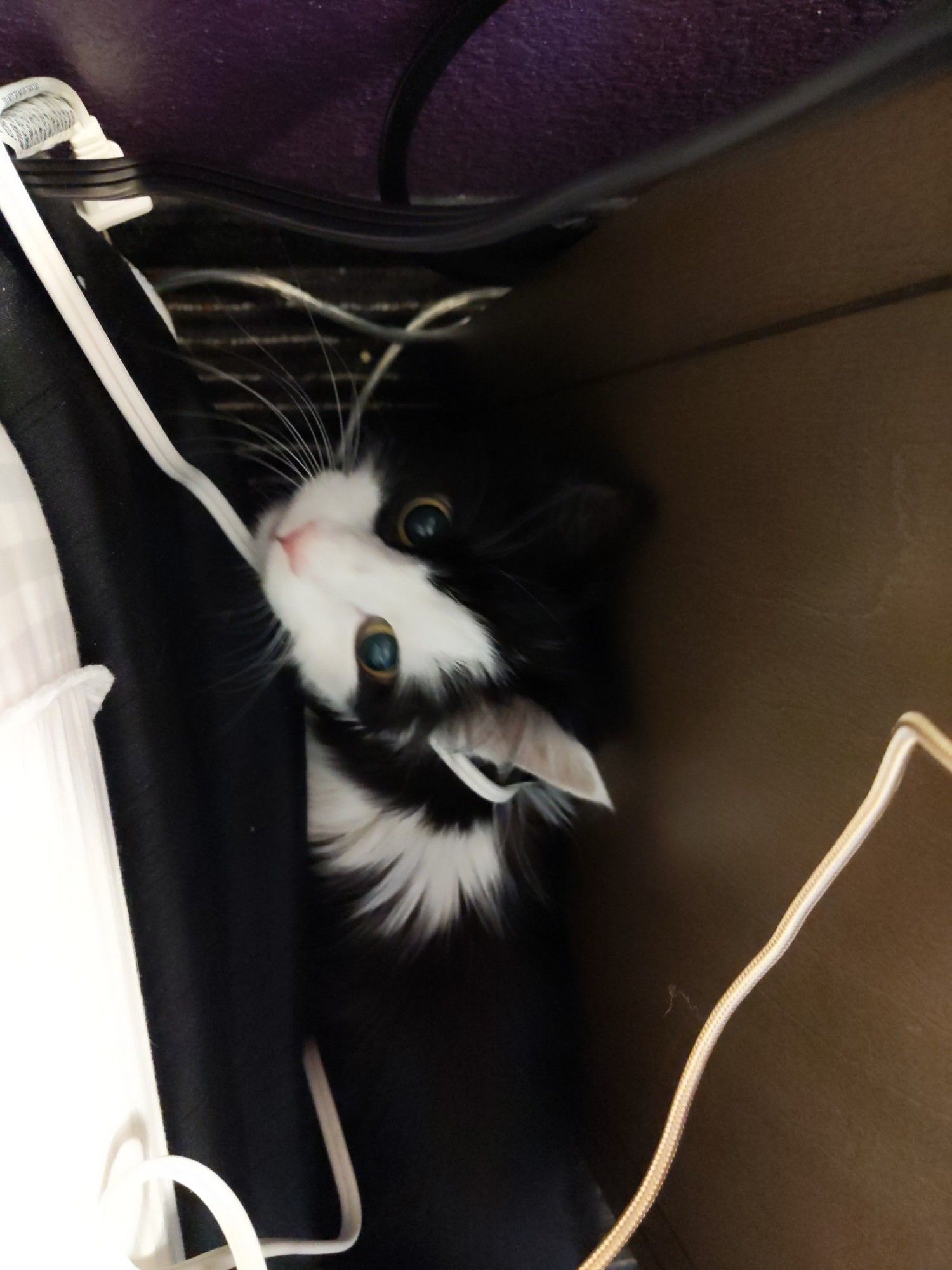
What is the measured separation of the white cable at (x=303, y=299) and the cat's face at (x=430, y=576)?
1.22 feet

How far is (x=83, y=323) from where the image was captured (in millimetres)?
741

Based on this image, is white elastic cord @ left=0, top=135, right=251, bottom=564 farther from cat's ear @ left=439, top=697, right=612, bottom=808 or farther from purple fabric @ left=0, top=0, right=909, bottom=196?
cat's ear @ left=439, top=697, right=612, bottom=808

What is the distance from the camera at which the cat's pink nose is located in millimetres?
992

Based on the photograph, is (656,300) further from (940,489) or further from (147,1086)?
(147,1086)

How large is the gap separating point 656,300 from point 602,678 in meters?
0.46

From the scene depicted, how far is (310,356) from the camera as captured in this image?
1388mm

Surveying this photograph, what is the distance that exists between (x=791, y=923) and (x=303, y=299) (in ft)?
3.86

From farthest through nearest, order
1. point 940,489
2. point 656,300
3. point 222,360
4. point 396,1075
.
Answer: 1. point 222,360
2. point 396,1075
3. point 656,300
4. point 940,489

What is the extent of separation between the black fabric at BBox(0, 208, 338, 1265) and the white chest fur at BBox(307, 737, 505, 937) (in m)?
0.17

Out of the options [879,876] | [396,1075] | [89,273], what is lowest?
[396,1075]

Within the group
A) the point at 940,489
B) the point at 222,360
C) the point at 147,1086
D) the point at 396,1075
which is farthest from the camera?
the point at 222,360

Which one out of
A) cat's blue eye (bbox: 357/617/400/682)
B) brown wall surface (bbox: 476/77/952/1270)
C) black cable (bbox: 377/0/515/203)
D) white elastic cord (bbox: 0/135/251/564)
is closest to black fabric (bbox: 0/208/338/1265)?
white elastic cord (bbox: 0/135/251/564)

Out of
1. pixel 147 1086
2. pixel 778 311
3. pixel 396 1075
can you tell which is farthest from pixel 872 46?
pixel 396 1075

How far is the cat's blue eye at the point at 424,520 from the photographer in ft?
3.49
